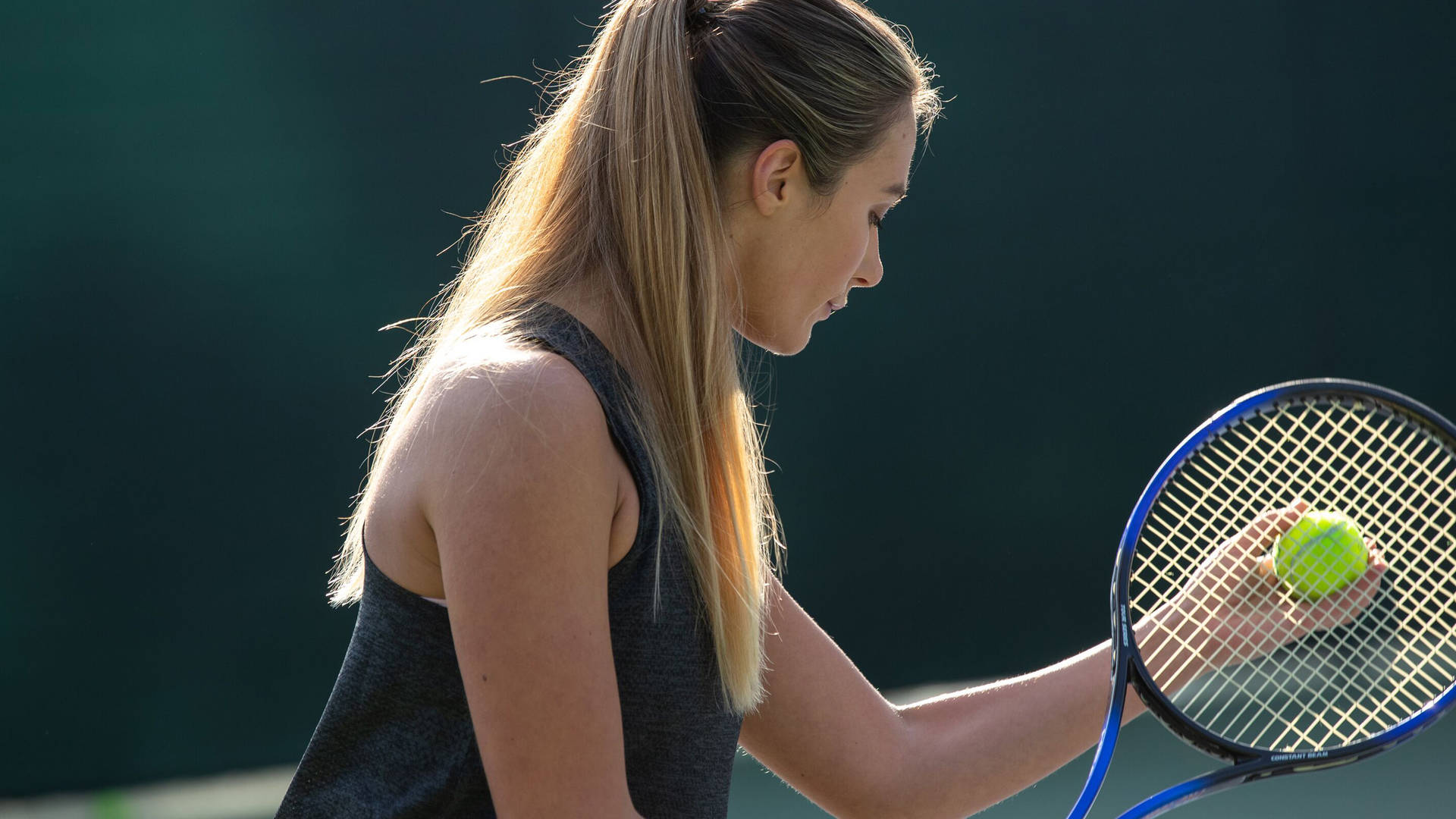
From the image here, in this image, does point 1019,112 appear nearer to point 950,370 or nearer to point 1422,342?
point 950,370

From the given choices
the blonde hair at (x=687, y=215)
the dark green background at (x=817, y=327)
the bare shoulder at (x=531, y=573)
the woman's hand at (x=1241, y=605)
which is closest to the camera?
the bare shoulder at (x=531, y=573)

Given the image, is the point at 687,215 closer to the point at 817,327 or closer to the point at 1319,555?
the point at 1319,555

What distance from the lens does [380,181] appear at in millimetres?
3064

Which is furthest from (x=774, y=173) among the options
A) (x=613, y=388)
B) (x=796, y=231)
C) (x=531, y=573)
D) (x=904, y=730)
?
(x=904, y=730)

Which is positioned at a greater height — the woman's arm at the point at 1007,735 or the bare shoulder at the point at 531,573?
the bare shoulder at the point at 531,573

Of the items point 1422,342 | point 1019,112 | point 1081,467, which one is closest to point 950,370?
point 1081,467

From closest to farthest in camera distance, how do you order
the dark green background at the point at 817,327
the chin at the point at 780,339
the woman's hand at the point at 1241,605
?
1. the chin at the point at 780,339
2. the woman's hand at the point at 1241,605
3. the dark green background at the point at 817,327

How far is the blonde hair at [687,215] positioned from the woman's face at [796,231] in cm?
1

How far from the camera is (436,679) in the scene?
0.91 m

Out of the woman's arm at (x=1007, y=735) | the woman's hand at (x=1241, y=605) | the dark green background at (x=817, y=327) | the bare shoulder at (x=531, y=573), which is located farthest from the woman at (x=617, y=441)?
the dark green background at (x=817, y=327)

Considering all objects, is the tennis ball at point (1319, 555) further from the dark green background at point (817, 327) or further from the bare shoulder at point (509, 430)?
the dark green background at point (817, 327)

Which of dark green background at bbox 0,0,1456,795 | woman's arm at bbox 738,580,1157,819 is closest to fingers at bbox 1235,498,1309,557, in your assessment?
woman's arm at bbox 738,580,1157,819

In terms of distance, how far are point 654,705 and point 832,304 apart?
40 centimetres

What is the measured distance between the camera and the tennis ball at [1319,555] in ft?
4.01
